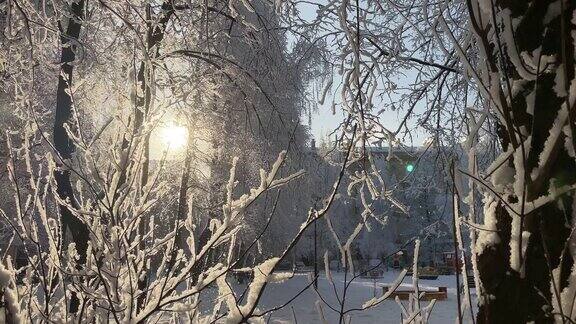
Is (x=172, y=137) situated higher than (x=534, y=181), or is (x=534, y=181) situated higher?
(x=172, y=137)

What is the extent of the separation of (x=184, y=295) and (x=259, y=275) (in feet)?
0.72

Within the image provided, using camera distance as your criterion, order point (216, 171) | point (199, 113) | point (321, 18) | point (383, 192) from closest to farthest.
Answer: point (383, 192), point (321, 18), point (199, 113), point (216, 171)

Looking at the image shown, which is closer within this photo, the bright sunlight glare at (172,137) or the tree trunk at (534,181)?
the tree trunk at (534,181)

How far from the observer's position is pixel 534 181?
43.1 inches

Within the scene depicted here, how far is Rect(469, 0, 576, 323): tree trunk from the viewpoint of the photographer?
42.8 inches

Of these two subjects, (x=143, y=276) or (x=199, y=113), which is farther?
(x=199, y=113)

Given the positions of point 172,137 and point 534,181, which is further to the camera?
point 172,137

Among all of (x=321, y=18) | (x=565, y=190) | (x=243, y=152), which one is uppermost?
(x=243, y=152)

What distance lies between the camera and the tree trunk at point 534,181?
3.56 ft

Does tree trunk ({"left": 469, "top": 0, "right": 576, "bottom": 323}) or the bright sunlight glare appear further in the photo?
the bright sunlight glare

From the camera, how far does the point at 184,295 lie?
139 cm

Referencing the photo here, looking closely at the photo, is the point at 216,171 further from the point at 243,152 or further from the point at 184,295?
the point at 184,295

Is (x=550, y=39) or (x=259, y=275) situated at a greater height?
(x=550, y=39)

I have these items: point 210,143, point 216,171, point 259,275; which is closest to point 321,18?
point 259,275
